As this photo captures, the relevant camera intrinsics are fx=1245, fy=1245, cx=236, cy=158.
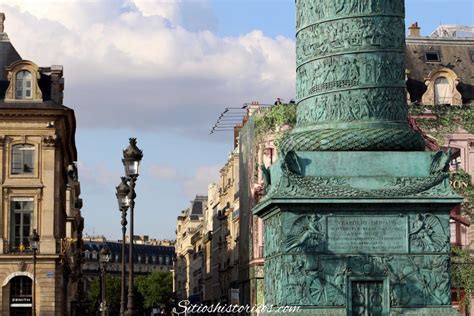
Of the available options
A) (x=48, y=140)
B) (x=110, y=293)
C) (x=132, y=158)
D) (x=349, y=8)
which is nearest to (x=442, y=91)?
(x=48, y=140)

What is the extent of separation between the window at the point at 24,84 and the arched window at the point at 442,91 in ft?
67.2

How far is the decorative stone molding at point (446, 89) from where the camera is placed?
61.7 meters

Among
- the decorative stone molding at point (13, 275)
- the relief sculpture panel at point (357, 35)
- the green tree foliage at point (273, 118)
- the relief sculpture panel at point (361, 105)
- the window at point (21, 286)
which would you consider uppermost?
the green tree foliage at point (273, 118)

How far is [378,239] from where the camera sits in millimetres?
22000

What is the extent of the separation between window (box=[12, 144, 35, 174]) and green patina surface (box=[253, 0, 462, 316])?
1608 inches

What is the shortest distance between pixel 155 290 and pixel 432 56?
128m

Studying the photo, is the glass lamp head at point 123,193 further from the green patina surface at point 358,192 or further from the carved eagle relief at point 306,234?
the carved eagle relief at point 306,234

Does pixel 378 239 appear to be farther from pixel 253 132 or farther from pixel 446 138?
pixel 253 132

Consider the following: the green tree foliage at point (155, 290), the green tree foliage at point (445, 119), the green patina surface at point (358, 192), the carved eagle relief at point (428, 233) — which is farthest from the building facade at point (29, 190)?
the green tree foliage at point (155, 290)

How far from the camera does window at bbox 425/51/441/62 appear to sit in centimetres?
6425

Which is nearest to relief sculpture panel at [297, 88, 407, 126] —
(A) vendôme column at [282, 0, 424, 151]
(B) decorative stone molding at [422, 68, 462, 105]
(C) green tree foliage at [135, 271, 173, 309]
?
(A) vendôme column at [282, 0, 424, 151]

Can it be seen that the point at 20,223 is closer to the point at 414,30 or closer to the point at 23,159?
the point at 23,159

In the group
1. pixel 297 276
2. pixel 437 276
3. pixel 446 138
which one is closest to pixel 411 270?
pixel 437 276

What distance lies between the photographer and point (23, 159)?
2464 inches
